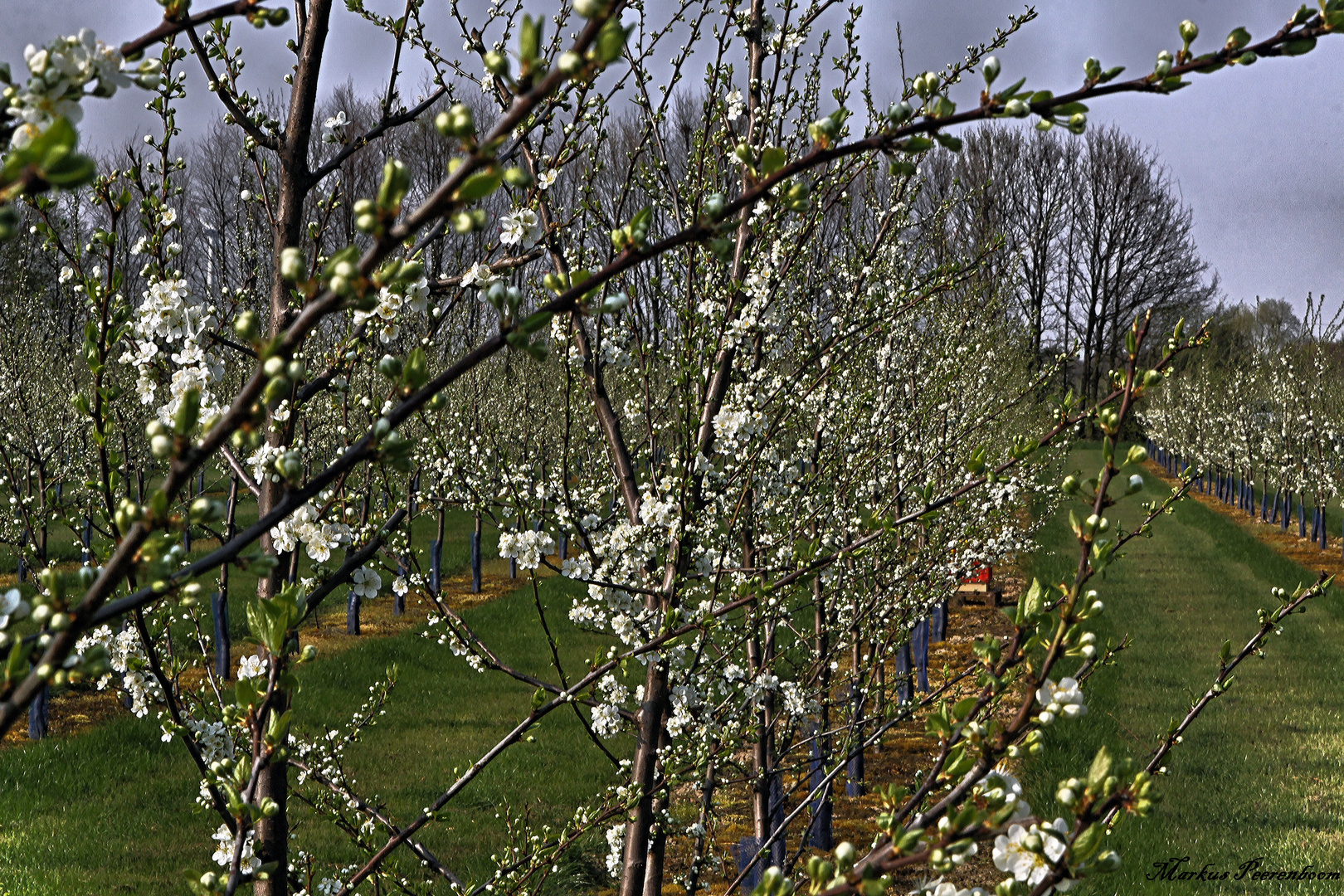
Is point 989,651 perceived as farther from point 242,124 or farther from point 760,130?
point 760,130

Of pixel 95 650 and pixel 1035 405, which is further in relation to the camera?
pixel 1035 405

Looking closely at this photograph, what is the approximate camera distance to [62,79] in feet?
2.78

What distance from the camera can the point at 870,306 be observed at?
10.7 feet

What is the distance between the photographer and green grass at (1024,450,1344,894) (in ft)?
18.6

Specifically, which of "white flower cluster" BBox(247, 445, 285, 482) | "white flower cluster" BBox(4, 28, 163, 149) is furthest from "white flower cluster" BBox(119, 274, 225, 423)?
"white flower cluster" BBox(4, 28, 163, 149)

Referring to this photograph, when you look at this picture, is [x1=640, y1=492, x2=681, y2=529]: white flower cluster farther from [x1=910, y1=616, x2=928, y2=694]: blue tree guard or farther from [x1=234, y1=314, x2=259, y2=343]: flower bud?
[x1=910, y1=616, x2=928, y2=694]: blue tree guard

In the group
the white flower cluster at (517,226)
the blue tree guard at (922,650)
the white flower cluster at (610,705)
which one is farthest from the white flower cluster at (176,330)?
the blue tree guard at (922,650)

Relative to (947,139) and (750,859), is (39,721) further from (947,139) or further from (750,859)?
(947,139)

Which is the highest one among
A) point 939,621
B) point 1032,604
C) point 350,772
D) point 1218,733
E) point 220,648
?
point 1032,604

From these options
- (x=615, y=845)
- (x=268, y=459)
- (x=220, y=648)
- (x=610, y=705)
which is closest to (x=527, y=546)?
(x=610, y=705)

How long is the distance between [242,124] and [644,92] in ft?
5.05

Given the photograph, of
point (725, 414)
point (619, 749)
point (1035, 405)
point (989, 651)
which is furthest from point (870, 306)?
point (1035, 405)

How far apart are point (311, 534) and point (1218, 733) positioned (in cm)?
850

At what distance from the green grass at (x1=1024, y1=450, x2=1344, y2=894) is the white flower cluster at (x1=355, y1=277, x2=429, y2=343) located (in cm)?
244
